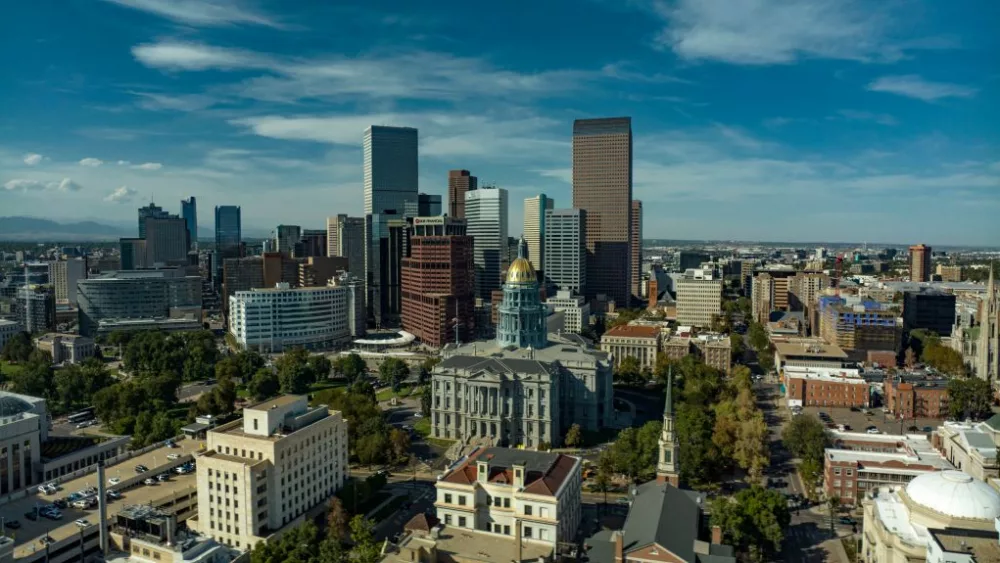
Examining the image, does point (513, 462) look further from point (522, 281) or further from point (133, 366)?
point (133, 366)

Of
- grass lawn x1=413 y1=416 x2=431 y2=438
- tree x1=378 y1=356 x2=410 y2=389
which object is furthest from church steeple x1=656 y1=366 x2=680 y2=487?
tree x1=378 y1=356 x2=410 y2=389

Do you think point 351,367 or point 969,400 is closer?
point 969,400

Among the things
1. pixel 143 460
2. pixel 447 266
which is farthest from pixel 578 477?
pixel 447 266

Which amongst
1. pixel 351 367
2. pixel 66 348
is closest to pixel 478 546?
pixel 351 367

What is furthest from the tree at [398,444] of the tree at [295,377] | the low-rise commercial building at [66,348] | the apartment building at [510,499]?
the low-rise commercial building at [66,348]

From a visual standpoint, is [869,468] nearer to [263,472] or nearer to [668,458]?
[668,458]

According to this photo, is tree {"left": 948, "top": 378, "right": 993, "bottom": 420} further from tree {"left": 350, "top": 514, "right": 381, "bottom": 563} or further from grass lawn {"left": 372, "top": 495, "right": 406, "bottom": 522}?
tree {"left": 350, "top": 514, "right": 381, "bottom": 563}

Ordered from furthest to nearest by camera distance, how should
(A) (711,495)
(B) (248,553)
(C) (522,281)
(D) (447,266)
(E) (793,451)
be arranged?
(D) (447,266) → (C) (522,281) → (E) (793,451) → (A) (711,495) → (B) (248,553)
